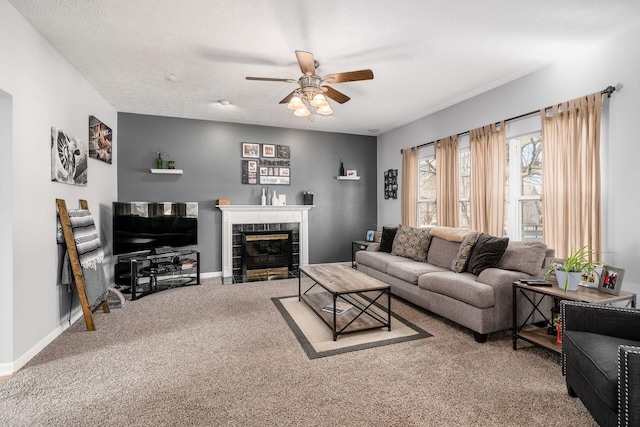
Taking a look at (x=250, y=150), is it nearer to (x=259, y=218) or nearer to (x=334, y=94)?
(x=259, y=218)

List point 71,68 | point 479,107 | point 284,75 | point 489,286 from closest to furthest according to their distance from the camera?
1. point 489,286
2. point 71,68
3. point 284,75
4. point 479,107

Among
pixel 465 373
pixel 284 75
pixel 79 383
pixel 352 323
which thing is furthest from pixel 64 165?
pixel 465 373

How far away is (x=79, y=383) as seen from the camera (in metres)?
2.21

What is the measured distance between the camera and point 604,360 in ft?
5.29

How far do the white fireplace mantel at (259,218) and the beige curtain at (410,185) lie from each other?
5.73ft

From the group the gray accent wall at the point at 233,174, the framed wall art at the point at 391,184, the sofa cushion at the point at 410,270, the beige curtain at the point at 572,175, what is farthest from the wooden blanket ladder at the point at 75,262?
the framed wall art at the point at 391,184

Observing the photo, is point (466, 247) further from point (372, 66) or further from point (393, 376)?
point (372, 66)

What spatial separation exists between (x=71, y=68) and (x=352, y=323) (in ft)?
13.1

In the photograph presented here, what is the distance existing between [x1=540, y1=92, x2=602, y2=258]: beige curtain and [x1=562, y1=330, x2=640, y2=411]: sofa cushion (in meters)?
1.46

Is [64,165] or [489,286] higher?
[64,165]

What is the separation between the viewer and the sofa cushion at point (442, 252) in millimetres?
3881

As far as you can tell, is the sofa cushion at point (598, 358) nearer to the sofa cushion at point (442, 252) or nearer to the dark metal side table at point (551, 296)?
the dark metal side table at point (551, 296)

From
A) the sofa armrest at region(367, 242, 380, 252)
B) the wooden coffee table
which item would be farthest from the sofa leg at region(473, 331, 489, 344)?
the sofa armrest at region(367, 242, 380, 252)

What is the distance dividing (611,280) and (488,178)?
1886 mm
